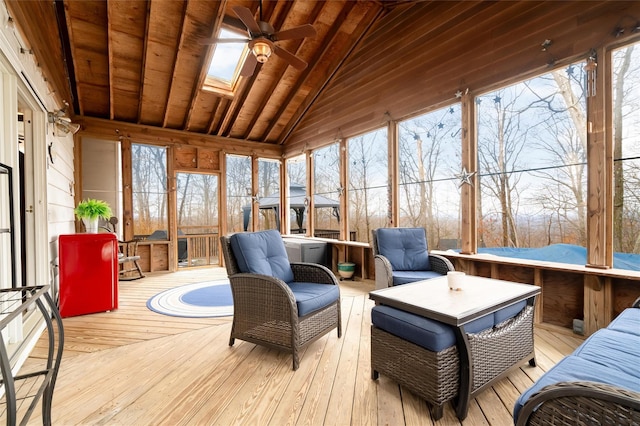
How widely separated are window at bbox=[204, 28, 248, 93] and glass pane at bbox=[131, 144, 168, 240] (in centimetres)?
185

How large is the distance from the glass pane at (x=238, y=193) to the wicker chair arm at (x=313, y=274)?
430cm

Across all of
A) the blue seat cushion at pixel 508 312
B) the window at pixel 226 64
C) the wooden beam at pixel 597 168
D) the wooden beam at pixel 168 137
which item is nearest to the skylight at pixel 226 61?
the window at pixel 226 64

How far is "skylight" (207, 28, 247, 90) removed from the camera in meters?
4.70

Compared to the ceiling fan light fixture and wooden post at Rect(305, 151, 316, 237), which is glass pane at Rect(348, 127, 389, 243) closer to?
wooden post at Rect(305, 151, 316, 237)

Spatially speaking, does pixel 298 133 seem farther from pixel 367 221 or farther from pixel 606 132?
pixel 606 132

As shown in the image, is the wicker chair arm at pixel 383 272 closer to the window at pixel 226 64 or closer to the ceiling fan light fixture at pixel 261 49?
the ceiling fan light fixture at pixel 261 49

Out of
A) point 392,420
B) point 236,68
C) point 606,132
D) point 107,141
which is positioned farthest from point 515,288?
point 107,141

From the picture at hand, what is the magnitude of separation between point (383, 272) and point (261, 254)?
143cm

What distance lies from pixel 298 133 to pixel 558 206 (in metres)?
5.21

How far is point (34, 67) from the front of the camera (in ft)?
9.57

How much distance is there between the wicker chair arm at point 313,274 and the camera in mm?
2801

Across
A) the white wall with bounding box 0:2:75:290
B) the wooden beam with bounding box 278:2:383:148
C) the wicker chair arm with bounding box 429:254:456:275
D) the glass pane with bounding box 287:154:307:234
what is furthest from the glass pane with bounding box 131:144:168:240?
the wicker chair arm with bounding box 429:254:456:275

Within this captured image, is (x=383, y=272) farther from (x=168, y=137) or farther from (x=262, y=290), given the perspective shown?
(x=168, y=137)

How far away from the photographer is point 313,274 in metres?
2.88
